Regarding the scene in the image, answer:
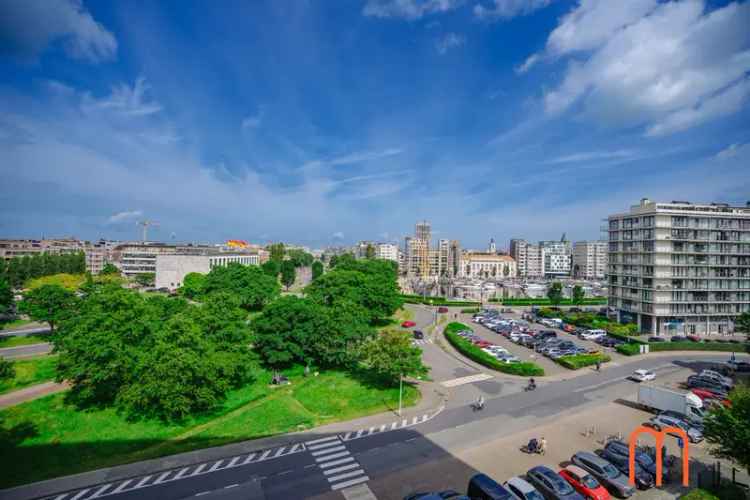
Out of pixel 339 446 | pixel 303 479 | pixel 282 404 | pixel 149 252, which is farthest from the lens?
pixel 149 252

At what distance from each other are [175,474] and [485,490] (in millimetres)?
19097

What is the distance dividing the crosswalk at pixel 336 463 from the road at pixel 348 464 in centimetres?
6

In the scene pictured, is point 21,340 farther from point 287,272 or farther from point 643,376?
point 643,376

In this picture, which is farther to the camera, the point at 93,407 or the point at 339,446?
the point at 93,407

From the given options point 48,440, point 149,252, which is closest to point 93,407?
point 48,440

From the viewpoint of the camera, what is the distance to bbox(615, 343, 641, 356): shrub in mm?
51234

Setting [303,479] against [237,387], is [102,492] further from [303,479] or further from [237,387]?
[237,387]

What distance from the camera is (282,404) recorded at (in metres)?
35.0

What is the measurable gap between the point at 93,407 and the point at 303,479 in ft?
85.8

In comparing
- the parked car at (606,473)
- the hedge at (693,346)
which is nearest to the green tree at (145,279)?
the parked car at (606,473)

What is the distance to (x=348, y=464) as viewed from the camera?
24469 millimetres

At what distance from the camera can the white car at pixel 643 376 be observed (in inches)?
1615

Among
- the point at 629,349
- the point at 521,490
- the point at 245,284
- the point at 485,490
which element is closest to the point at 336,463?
the point at 485,490

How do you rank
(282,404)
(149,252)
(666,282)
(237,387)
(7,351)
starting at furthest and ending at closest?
(149,252), (666,282), (7,351), (237,387), (282,404)
